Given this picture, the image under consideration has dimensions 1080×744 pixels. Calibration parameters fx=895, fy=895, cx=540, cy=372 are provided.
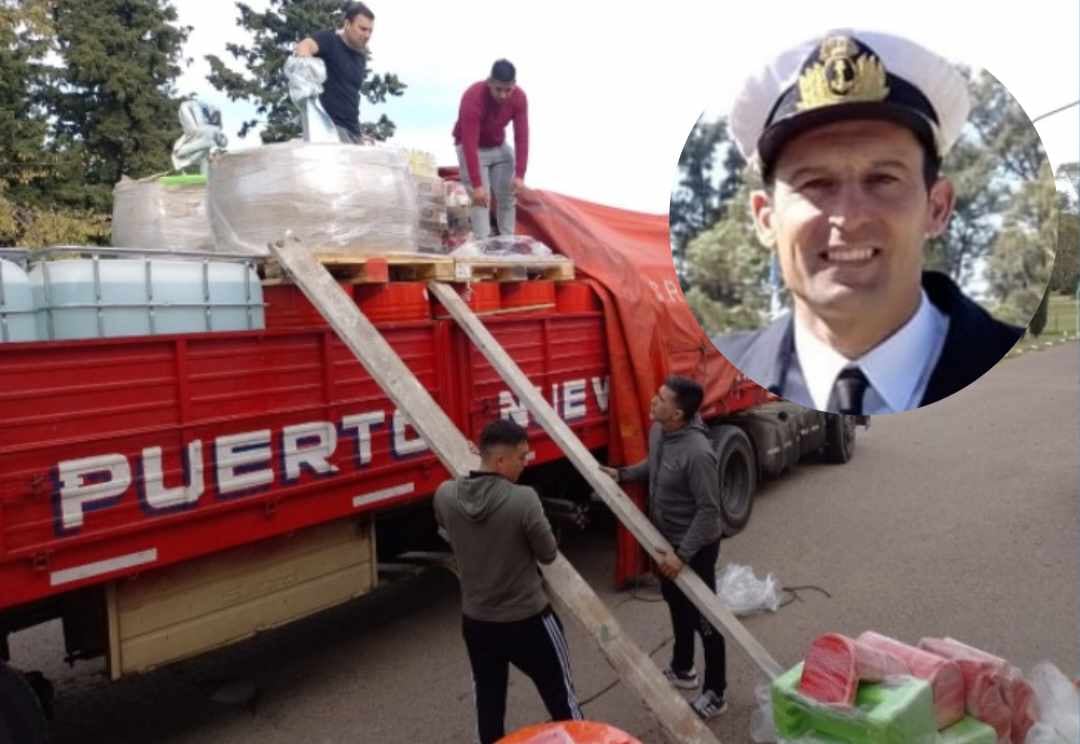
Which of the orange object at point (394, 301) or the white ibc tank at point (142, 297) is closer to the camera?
the white ibc tank at point (142, 297)

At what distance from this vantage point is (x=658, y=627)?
18.4 ft

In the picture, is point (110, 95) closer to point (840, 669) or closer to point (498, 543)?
point (498, 543)

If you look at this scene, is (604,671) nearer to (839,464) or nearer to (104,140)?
(839,464)

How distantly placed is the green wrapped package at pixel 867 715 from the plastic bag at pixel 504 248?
10.8 feet

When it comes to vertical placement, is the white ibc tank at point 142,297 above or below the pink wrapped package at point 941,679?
above

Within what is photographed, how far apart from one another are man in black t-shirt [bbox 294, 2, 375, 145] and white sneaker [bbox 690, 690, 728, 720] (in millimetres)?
3767

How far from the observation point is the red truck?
3.53m

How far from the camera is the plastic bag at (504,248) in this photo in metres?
5.91

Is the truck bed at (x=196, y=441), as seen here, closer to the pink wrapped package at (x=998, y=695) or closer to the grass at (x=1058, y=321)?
the pink wrapped package at (x=998, y=695)

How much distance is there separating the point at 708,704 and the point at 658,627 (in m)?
1.29

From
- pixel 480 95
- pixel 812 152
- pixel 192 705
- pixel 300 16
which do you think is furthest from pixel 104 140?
pixel 812 152

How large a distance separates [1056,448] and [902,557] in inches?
200

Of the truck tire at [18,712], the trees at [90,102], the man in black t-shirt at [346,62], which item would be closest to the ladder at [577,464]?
the man in black t-shirt at [346,62]

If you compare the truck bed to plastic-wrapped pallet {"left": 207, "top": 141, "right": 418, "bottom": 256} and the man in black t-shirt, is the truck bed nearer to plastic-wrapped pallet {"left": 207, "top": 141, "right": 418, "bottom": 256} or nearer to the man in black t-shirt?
plastic-wrapped pallet {"left": 207, "top": 141, "right": 418, "bottom": 256}
